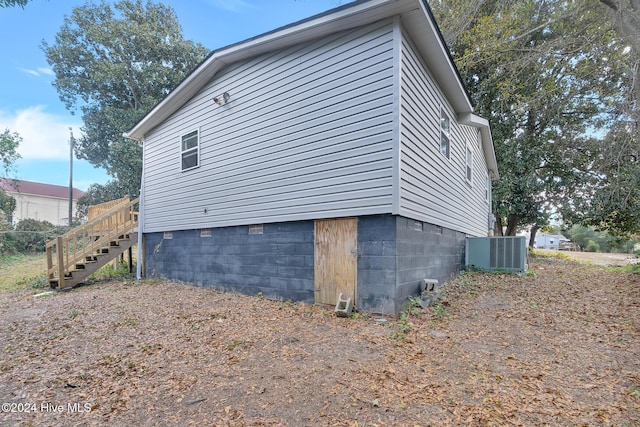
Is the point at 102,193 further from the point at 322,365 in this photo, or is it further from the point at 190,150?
the point at 322,365

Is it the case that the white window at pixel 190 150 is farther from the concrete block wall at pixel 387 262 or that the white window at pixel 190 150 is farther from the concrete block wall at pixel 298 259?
the concrete block wall at pixel 387 262

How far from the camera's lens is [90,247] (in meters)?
9.47

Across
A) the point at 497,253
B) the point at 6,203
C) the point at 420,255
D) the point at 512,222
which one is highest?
the point at 6,203

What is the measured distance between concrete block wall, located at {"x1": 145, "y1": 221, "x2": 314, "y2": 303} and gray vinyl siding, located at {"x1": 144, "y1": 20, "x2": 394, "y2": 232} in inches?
12.6

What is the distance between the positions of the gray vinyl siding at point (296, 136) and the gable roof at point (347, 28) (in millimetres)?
188

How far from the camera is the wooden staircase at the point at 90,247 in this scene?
8.93m

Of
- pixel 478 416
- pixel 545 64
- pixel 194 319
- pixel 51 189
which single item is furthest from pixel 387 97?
pixel 51 189

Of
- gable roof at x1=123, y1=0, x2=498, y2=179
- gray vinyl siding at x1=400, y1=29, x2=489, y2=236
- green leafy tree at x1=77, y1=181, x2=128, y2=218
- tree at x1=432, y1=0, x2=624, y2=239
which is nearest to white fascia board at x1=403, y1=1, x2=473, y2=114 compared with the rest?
gable roof at x1=123, y1=0, x2=498, y2=179

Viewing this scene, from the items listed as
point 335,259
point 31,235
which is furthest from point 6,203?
point 335,259

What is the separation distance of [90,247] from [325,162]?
7.74m

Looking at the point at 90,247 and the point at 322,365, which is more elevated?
the point at 90,247

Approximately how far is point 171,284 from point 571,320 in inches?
352

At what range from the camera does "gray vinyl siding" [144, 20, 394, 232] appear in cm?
545

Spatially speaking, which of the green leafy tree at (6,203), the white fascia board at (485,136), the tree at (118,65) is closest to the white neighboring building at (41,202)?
the green leafy tree at (6,203)
